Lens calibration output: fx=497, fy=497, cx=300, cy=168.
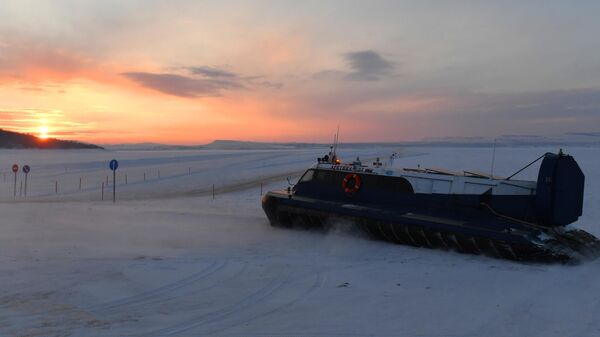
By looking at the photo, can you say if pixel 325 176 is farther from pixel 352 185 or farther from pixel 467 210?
pixel 467 210

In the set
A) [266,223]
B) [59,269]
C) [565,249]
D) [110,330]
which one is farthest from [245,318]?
[266,223]

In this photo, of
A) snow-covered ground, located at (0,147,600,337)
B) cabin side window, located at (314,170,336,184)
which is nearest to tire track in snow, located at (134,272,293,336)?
snow-covered ground, located at (0,147,600,337)

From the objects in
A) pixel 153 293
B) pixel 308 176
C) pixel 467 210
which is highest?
pixel 308 176

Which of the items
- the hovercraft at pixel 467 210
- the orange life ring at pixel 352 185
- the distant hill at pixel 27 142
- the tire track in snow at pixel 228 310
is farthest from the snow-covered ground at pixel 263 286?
the distant hill at pixel 27 142

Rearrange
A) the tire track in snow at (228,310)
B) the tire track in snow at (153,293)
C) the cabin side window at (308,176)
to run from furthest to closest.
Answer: the cabin side window at (308,176)
the tire track in snow at (153,293)
the tire track in snow at (228,310)

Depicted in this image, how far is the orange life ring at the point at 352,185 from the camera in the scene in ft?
38.6

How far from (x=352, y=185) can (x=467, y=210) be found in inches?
111

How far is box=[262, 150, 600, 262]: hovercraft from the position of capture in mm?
8883

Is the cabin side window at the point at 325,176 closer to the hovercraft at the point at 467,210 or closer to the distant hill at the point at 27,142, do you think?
the hovercraft at the point at 467,210

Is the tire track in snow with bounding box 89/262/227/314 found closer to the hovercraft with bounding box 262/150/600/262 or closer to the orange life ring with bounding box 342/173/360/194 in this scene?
the hovercraft with bounding box 262/150/600/262

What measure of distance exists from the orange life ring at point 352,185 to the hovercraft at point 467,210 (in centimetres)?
2

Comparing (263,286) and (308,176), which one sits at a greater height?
(308,176)

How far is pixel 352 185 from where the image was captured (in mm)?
11844

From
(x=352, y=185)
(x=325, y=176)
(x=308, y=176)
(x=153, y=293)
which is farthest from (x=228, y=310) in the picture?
(x=308, y=176)
